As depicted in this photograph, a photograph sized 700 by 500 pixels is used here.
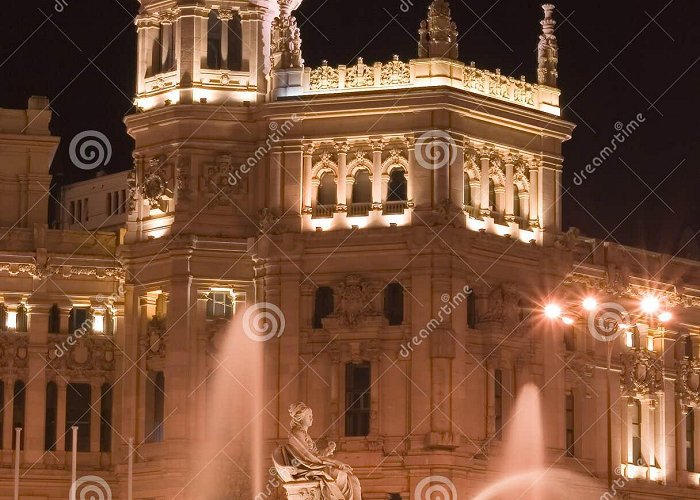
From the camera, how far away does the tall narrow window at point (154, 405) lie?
3418 inches

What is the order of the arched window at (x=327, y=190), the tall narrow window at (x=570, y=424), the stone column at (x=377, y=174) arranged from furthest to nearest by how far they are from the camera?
the tall narrow window at (x=570, y=424) < the arched window at (x=327, y=190) < the stone column at (x=377, y=174)

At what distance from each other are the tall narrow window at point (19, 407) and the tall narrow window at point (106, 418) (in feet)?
9.59

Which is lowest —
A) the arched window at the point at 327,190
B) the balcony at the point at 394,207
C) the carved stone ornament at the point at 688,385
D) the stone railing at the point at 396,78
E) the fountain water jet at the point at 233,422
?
the fountain water jet at the point at 233,422

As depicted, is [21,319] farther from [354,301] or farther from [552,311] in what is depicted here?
[552,311]

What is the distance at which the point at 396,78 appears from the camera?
85.6 metres

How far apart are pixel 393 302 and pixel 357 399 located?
3.63m

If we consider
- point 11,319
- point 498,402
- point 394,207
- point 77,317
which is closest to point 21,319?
point 11,319

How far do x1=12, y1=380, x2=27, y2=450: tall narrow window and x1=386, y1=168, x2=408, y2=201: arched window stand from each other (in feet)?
54.2

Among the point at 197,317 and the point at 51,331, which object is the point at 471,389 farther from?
the point at 51,331

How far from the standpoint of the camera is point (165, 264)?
3415 inches

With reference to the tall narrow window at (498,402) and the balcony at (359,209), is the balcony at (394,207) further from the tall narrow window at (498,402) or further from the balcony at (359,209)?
the tall narrow window at (498,402)

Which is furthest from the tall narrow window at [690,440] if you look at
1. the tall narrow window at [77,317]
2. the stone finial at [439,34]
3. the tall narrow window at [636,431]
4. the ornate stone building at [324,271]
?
the tall narrow window at [77,317]

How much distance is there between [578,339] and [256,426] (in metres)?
14.4

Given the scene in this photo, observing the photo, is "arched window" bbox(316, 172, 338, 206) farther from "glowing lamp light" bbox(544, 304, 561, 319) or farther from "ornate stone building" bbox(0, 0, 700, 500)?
"glowing lamp light" bbox(544, 304, 561, 319)
